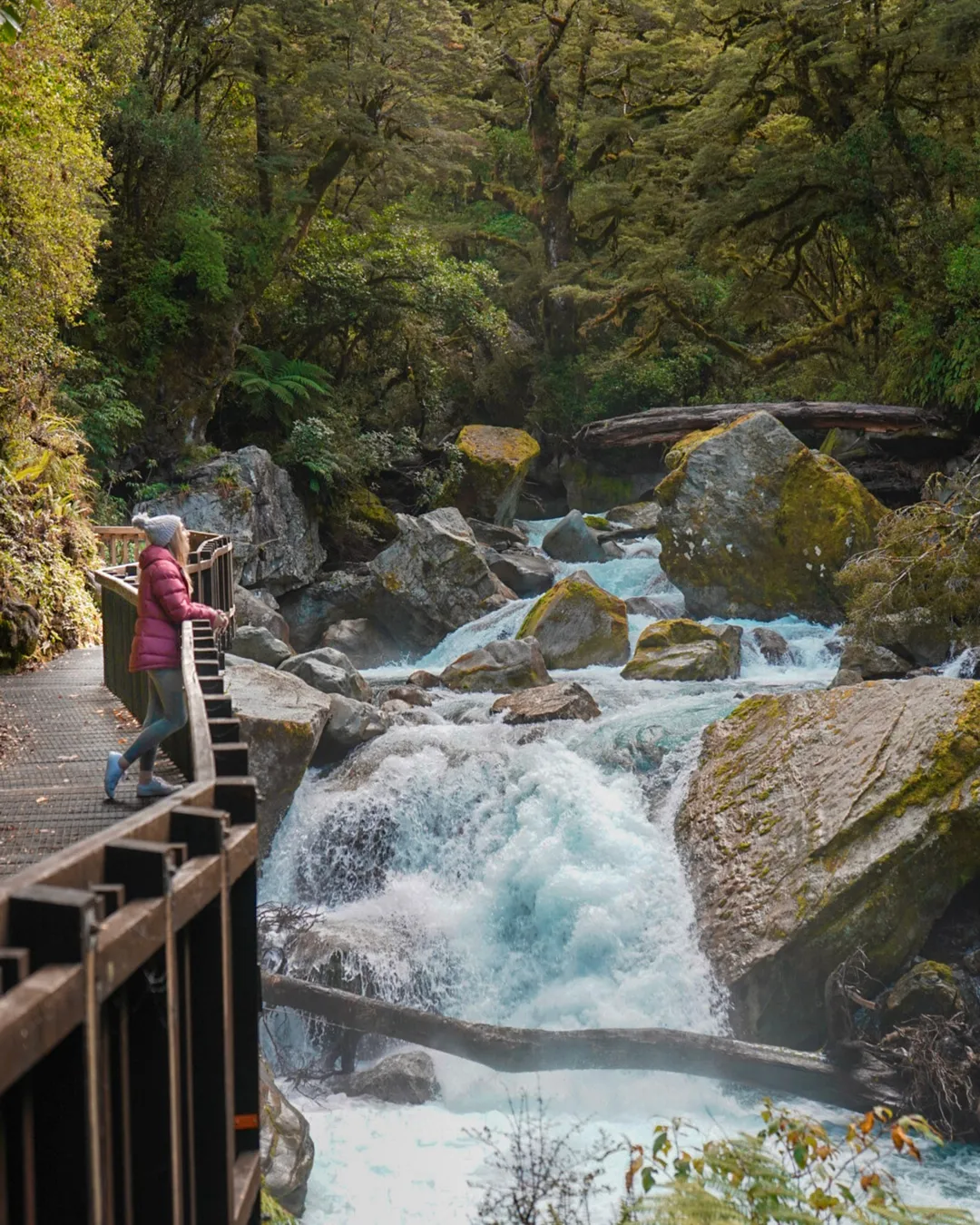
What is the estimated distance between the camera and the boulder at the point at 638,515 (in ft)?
84.9

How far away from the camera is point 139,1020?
2674mm

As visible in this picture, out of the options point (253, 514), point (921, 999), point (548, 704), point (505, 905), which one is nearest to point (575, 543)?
point (253, 514)

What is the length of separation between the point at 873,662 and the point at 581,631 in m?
4.76

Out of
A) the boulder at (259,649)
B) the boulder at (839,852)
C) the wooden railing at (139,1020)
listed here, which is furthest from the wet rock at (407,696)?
the wooden railing at (139,1020)

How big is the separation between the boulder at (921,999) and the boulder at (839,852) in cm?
29

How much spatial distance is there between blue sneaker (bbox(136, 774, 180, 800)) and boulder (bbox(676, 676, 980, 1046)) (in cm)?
501

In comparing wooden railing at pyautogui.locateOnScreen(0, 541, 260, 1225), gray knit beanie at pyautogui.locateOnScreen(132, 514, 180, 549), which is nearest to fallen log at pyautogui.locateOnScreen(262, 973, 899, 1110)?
gray knit beanie at pyautogui.locateOnScreen(132, 514, 180, 549)

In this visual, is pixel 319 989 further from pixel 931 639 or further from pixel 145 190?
pixel 145 190

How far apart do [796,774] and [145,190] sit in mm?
18018

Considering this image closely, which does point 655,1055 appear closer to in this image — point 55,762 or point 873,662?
point 55,762

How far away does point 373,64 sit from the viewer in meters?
22.8

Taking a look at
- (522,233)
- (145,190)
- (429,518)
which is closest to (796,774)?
(429,518)

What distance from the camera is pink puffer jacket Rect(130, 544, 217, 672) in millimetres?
5977

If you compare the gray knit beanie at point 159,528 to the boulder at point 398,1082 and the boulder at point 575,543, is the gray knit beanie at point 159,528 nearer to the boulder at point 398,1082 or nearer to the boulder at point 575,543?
the boulder at point 398,1082
